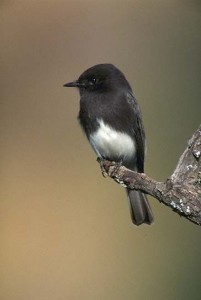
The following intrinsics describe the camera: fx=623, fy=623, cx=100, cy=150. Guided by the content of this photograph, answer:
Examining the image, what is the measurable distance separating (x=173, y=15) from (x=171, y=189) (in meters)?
1.54

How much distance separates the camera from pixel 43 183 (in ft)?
10.4

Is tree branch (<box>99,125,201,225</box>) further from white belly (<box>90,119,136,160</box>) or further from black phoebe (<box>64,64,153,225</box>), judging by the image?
white belly (<box>90,119,136,160</box>)

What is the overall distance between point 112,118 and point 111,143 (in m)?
0.14

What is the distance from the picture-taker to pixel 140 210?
2.73 m

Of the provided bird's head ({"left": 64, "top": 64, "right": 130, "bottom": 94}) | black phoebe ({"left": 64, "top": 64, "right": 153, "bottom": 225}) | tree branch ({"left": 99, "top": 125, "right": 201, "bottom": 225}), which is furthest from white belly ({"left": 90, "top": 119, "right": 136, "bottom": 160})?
tree branch ({"left": 99, "top": 125, "right": 201, "bottom": 225})

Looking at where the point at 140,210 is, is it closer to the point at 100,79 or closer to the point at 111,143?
the point at 111,143

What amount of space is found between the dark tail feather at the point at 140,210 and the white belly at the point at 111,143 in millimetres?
205

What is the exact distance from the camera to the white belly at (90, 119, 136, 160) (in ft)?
9.27

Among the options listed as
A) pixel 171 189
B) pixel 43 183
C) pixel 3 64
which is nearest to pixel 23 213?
pixel 43 183

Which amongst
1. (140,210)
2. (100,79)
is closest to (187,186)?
(140,210)

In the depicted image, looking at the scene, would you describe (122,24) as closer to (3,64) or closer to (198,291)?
(3,64)

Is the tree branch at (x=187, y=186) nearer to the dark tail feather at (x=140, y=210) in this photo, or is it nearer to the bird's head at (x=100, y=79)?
the dark tail feather at (x=140, y=210)

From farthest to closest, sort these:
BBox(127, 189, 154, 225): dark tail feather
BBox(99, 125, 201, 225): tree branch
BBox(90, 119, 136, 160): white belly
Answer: BBox(90, 119, 136, 160): white belly
BBox(127, 189, 154, 225): dark tail feather
BBox(99, 125, 201, 225): tree branch

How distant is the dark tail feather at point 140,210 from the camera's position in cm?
264
